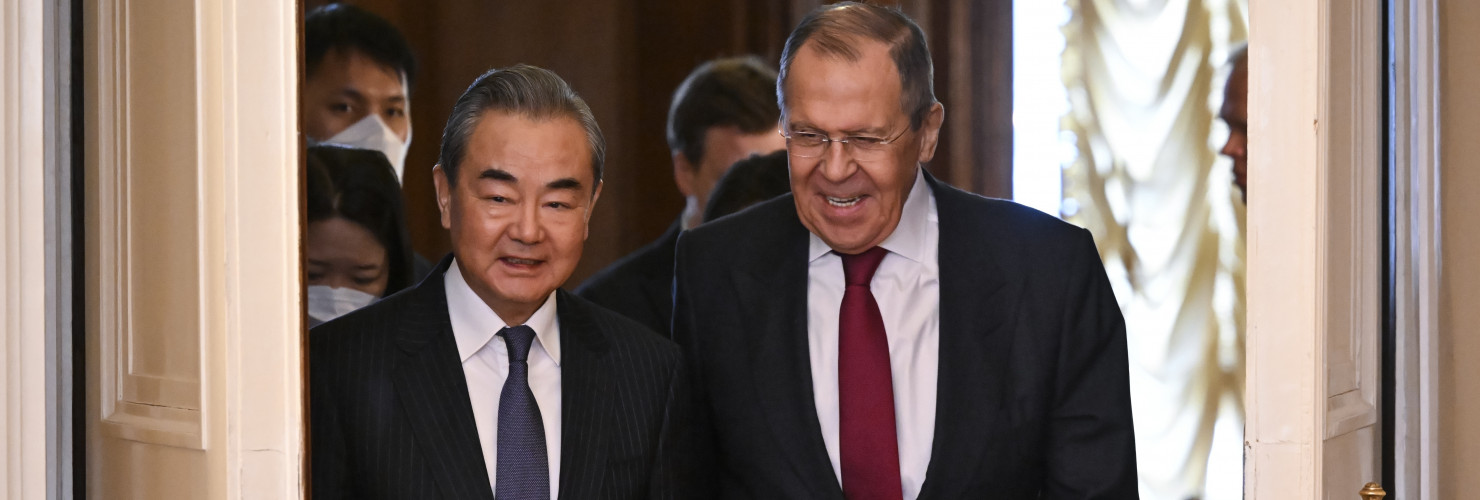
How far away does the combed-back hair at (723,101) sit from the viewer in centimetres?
315

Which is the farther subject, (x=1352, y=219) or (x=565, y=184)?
(x=1352, y=219)

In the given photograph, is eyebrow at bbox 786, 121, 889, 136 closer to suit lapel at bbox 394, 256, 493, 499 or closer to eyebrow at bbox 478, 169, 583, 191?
eyebrow at bbox 478, 169, 583, 191

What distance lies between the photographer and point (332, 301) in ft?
9.50

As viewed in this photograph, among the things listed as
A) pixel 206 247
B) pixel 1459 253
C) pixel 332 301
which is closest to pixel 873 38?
pixel 332 301

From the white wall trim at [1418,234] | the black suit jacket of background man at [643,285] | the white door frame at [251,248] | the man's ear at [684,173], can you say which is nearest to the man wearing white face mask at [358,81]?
the white door frame at [251,248]

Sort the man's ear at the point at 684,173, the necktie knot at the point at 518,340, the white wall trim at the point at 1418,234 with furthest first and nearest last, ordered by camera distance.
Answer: the white wall trim at the point at 1418,234 < the man's ear at the point at 684,173 < the necktie knot at the point at 518,340

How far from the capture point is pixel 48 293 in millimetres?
3068

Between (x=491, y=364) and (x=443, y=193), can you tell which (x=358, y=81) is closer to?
(x=443, y=193)

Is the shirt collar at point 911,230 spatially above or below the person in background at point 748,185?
below

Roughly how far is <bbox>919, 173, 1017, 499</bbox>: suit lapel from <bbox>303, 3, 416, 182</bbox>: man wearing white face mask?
1347 mm

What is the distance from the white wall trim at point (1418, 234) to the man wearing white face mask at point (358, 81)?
266cm

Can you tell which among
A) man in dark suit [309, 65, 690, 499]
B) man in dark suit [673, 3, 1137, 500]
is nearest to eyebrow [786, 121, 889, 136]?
man in dark suit [673, 3, 1137, 500]

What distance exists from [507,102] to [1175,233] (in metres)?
1.71

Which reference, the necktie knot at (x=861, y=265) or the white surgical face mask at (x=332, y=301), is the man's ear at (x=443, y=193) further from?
the necktie knot at (x=861, y=265)
